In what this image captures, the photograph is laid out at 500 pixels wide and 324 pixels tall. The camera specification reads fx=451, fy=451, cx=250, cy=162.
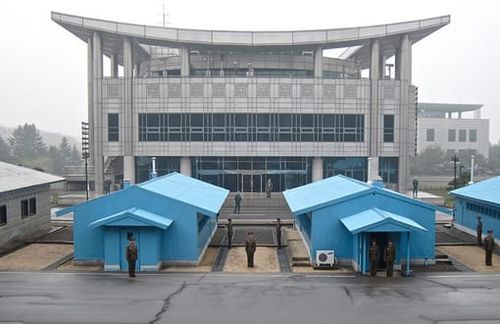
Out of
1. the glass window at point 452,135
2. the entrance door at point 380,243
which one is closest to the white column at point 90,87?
the entrance door at point 380,243

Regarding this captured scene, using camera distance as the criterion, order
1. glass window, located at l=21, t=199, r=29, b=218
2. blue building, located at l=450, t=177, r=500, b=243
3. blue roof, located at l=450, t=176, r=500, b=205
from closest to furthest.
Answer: blue building, located at l=450, t=177, r=500, b=243, blue roof, located at l=450, t=176, r=500, b=205, glass window, located at l=21, t=199, r=29, b=218

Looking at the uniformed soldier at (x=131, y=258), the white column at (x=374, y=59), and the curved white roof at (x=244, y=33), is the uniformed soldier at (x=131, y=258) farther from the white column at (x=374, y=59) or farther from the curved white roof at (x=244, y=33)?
the white column at (x=374, y=59)

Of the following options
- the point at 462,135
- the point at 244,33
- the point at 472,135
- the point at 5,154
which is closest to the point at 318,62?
the point at 244,33

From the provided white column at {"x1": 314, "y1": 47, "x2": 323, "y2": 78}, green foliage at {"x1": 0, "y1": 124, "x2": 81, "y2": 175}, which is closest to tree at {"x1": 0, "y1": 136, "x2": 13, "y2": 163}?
green foliage at {"x1": 0, "y1": 124, "x2": 81, "y2": 175}

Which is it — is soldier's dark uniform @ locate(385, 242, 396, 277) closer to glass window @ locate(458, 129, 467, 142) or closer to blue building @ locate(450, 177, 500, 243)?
blue building @ locate(450, 177, 500, 243)

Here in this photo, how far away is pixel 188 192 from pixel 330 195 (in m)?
6.58

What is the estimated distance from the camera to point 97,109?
45.7 metres

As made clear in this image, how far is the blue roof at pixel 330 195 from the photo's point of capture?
17609mm

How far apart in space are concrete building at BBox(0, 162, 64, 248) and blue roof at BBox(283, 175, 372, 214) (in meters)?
13.3

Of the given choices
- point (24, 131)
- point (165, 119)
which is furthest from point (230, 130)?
point (24, 131)

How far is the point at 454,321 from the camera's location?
11.2 meters

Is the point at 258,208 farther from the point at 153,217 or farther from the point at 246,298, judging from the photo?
the point at 246,298

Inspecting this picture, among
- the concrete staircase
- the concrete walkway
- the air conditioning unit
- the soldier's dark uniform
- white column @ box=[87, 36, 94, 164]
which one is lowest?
the concrete staircase

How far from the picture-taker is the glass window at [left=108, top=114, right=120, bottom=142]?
45.8 m
